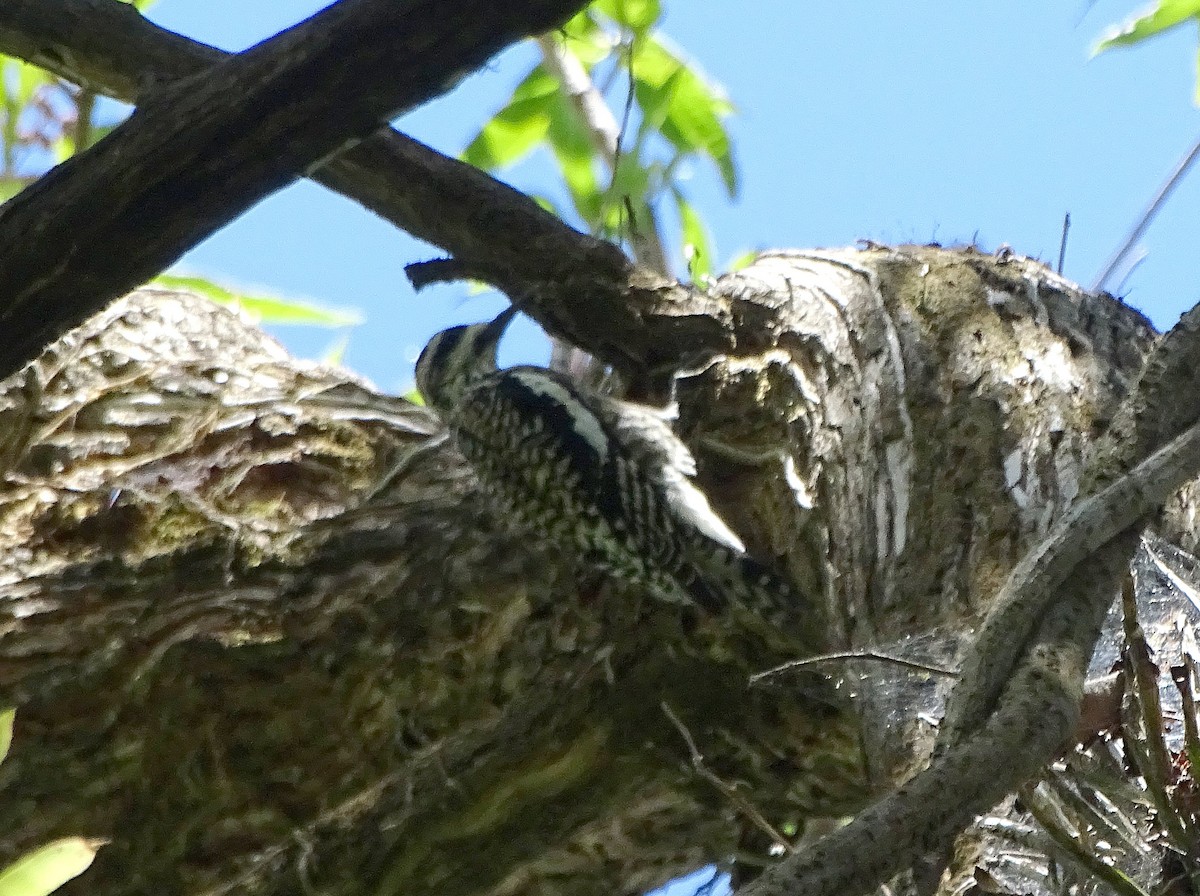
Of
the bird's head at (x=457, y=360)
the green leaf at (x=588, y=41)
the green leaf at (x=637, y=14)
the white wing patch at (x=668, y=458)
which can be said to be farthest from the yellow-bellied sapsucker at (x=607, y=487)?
the green leaf at (x=588, y=41)

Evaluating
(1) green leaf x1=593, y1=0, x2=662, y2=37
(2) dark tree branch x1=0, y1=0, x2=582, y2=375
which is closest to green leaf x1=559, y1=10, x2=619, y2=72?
(1) green leaf x1=593, y1=0, x2=662, y2=37

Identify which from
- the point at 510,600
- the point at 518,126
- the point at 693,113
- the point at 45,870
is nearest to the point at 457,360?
the point at 518,126

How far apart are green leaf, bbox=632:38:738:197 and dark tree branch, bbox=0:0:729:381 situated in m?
0.88

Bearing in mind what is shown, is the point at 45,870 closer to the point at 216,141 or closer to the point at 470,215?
the point at 216,141

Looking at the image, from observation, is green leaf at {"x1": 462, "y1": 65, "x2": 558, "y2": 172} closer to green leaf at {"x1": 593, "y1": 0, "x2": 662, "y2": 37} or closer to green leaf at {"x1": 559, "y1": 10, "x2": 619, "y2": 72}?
green leaf at {"x1": 559, "y1": 10, "x2": 619, "y2": 72}

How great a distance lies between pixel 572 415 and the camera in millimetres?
2891

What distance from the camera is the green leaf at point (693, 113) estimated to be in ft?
11.4

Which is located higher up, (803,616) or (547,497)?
(547,497)

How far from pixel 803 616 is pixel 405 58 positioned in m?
1.26

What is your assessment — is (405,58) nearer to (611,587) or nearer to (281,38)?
(281,38)

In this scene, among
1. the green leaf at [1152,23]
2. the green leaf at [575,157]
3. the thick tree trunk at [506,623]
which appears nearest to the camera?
the thick tree trunk at [506,623]

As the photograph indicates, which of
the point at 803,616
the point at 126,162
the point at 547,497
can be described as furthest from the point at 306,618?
the point at 126,162

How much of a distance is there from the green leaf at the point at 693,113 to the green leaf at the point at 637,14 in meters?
0.30

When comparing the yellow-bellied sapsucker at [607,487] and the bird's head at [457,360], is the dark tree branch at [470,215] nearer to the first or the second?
the yellow-bellied sapsucker at [607,487]
